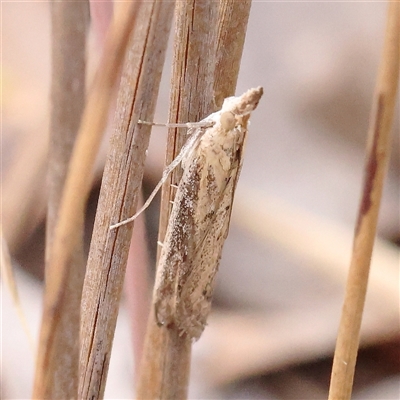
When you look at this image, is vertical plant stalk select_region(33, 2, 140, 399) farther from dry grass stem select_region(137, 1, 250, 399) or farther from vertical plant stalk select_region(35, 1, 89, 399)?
dry grass stem select_region(137, 1, 250, 399)

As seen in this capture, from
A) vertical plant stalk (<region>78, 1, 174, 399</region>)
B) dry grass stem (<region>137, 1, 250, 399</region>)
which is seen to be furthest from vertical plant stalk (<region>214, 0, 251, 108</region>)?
vertical plant stalk (<region>78, 1, 174, 399</region>)

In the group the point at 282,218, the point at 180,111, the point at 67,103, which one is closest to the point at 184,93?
the point at 180,111

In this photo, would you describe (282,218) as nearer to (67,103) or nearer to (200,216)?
(200,216)

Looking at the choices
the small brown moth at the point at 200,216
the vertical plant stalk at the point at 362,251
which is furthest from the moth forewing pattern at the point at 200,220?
the vertical plant stalk at the point at 362,251

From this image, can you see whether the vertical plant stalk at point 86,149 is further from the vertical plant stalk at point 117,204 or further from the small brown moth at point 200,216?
the small brown moth at point 200,216

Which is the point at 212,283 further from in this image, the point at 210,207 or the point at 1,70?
the point at 1,70

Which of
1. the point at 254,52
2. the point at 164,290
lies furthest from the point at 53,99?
the point at 254,52
